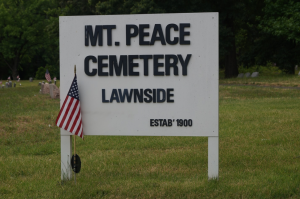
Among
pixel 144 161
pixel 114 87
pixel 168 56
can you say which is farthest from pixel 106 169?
pixel 168 56

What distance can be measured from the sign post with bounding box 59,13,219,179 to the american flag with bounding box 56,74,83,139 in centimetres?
19

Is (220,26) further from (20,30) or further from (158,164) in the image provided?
(20,30)

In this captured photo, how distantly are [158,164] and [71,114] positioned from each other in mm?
1774

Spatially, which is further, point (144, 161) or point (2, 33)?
point (2, 33)

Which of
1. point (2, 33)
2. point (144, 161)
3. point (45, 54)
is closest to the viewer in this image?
point (144, 161)

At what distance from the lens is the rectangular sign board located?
5266 mm

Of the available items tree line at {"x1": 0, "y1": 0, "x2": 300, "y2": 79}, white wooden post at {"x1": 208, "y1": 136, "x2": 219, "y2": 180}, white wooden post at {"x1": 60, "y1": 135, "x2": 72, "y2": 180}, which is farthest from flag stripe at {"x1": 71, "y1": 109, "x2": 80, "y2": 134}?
tree line at {"x1": 0, "y1": 0, "x2": 300, "y2": 79}

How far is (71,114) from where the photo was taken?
5.19m

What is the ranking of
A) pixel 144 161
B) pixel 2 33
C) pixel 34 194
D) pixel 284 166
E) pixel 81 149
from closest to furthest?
1. pixel 34 194
2. pixel 284 166
3. pixel 144 161
4. pixel 81 149
5. pixel 2 33

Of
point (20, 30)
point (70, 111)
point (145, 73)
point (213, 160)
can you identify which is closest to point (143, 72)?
point (145, 73)

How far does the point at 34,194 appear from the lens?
4.79 metres

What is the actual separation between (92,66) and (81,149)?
8.74ft

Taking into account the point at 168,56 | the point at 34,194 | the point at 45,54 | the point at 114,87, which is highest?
the point at 45,54

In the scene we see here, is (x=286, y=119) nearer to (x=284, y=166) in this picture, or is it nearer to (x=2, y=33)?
(x=284, y=166)
